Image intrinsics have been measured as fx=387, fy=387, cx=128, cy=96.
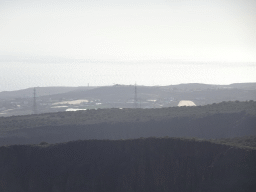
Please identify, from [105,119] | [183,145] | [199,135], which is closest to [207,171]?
[183,145]

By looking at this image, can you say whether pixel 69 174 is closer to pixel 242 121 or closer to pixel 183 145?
pixel 183 145

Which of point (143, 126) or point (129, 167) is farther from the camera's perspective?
point (143, 126)

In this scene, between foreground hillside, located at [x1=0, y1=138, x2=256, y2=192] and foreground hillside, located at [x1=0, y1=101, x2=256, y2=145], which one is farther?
foreground hillside, located at [x1=0, y1=101, x2=256, y2=145]

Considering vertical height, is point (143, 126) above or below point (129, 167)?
above

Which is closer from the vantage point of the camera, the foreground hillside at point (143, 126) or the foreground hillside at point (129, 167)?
the foreground hillside at point (129, 167)
